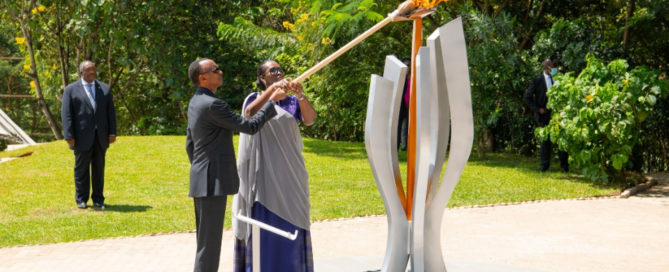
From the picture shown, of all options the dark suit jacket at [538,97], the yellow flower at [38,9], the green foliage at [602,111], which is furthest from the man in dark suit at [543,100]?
the yellow flower at [38,9]

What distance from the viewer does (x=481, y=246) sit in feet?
22.5

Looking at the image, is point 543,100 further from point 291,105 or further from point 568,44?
point 291,105

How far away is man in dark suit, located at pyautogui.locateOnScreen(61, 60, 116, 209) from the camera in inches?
332

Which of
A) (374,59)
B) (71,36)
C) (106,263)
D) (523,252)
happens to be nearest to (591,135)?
(523,252)

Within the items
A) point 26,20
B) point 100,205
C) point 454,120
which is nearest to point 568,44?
point 454,120

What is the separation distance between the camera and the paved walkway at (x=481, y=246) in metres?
6.17

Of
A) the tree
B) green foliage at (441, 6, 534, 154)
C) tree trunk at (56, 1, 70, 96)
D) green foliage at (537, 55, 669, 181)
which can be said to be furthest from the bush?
green foliage at (537, 55, 669, 181)

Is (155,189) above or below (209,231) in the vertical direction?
below

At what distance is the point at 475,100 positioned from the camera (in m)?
12.4

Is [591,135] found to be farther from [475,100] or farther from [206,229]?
[206,229]

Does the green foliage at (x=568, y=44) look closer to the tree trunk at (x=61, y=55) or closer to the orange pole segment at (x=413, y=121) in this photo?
the orange pole segment at (x=413, y=121)

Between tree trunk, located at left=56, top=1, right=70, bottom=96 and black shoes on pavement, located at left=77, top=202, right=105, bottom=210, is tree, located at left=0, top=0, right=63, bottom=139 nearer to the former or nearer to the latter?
tree trunk, located at left=56, top=1, right=70, bottom=96

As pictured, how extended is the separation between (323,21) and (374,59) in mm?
1413

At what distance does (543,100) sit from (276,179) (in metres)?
7.17
